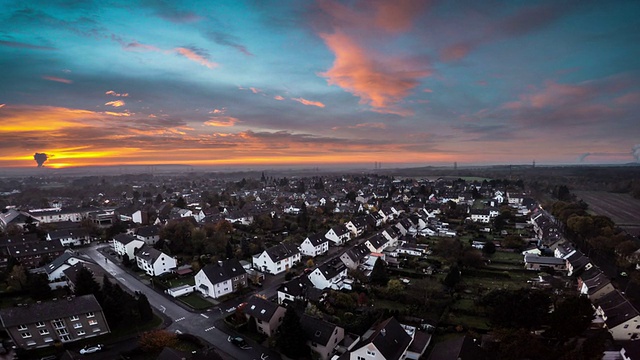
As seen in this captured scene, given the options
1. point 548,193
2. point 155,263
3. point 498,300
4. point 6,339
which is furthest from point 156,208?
point 548,193

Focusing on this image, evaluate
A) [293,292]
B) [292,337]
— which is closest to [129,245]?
[293,292]

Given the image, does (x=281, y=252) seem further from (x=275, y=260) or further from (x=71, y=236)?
(x=71, y=236)

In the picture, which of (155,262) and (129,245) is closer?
(155,262)

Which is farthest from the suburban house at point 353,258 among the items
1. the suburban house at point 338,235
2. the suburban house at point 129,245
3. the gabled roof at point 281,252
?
the suburban house at point 129,245

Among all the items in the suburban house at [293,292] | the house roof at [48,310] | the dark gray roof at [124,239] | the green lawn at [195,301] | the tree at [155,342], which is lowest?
the green lawn at [195,301]

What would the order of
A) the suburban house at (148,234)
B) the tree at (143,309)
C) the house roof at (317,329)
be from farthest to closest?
1. the suburban house at (148,234)
2. the tree at (143,309)
3. the house roof at (317,329)

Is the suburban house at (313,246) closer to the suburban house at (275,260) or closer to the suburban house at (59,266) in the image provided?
the suburban house at (275,260)

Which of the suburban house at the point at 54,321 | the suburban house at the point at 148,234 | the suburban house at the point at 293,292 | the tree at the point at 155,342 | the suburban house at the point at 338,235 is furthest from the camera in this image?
the suburban house at the point at 338,235
